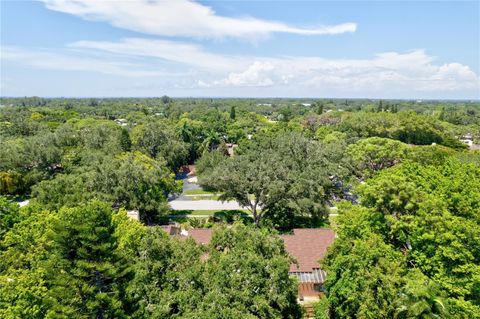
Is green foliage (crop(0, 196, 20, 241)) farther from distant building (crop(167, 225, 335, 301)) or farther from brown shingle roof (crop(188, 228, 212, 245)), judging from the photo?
brown shingle roof (crop(188, 228, 212, 245))

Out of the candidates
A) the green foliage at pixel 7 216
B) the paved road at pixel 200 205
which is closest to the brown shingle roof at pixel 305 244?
the green foliage at pixel 7 216

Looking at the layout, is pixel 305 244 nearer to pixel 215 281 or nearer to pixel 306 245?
pixel 306 245

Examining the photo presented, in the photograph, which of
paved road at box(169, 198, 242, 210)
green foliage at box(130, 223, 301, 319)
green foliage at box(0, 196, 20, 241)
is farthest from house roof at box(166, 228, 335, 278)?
paved road at box(169, 198, 242, 210)

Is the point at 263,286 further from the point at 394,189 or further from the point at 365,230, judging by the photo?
the point at 394,189

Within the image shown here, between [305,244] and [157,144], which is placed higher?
[157,144]

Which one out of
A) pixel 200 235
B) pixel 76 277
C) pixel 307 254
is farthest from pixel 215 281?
pixel 200 235
